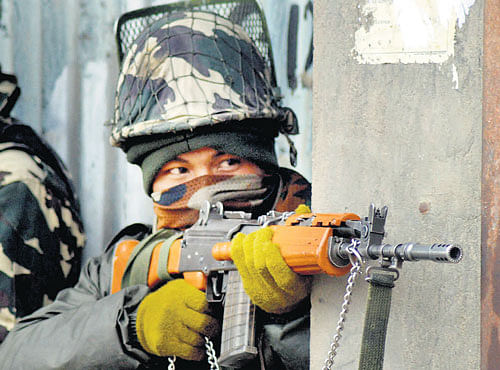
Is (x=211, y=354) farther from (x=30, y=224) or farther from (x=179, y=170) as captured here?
(x=30, y=224)

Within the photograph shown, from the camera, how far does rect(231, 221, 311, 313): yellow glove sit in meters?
1.47

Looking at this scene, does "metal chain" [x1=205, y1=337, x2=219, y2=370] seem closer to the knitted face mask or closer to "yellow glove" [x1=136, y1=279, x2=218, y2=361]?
"yellow glove" [x1=136, y1=279, x2=218, y2=361]

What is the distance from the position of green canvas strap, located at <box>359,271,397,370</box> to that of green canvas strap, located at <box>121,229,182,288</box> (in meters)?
0.89

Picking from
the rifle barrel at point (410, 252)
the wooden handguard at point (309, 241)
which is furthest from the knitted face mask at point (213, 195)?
the rifle barrel at point (410, 252)

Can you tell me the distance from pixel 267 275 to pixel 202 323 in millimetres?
456

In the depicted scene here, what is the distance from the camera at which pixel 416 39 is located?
1.36 m

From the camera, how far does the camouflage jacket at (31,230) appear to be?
2.48 meters

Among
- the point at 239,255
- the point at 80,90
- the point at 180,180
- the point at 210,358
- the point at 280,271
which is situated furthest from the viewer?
the point at 80,90

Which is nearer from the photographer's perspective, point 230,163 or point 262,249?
point 262,249

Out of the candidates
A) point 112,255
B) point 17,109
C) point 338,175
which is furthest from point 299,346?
point 17,109

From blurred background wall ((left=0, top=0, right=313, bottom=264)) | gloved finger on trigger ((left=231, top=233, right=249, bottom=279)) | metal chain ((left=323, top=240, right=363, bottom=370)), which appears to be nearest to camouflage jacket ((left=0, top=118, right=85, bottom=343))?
blurred background wall ((left=0, top=0, right=313, bottom=264))

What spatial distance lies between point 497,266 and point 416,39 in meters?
0.42

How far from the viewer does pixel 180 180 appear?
7.40 ft

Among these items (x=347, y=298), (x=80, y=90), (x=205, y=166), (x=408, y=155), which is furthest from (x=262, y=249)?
(x=80, y=90)
